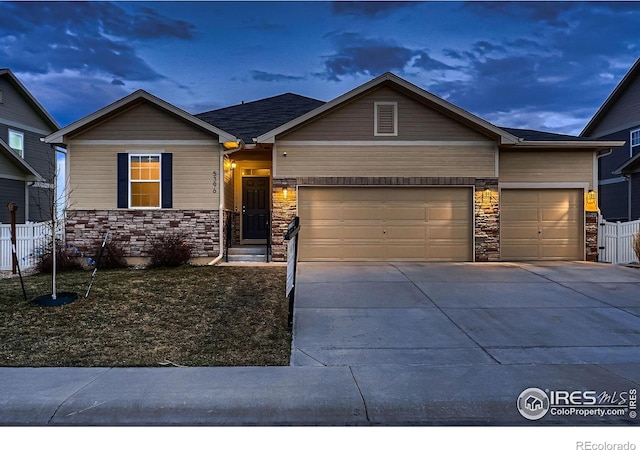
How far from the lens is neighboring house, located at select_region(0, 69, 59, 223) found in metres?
18.2

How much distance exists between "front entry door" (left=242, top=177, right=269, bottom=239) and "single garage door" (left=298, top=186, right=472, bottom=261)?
2.41 m

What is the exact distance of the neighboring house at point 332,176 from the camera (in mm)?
12875

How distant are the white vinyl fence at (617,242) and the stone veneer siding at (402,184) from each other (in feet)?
11.3

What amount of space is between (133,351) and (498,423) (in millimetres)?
4612

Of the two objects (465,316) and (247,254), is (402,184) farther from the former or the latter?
(465,316)

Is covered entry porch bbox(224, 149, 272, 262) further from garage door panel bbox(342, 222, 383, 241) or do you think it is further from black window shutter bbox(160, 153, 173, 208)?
garage door panel bbox(342, 222, 383, 241)

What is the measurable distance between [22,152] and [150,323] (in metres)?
18.7

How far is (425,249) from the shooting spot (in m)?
13.3

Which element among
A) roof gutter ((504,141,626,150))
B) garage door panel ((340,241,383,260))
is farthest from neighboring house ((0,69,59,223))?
roof gutter ((504,141,626,150))

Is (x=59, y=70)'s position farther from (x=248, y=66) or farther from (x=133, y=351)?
(x=133, y=351)

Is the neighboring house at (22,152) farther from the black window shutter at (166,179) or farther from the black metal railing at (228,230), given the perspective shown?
the black metal railing at (228,230)

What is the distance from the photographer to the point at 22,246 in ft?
40.4

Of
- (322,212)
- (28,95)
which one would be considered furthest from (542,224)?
(28,95)

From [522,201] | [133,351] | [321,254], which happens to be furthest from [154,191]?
[522,201]
